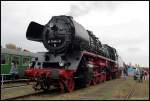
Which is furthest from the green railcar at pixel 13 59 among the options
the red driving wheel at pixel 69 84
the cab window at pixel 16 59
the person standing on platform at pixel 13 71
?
the red driving wheel at pixel 69 84

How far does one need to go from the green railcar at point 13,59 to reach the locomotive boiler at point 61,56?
19.2ft

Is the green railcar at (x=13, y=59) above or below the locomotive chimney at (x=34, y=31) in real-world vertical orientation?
below

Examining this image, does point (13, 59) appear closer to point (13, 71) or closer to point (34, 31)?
point (13, 71)

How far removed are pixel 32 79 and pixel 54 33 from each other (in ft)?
8.74

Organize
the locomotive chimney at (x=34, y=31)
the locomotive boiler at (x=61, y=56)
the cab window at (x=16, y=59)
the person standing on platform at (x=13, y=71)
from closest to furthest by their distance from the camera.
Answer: the locomotive boiler at (x=61, y=56), the locomotive chimney at (x=34, y=31), the person standing on platform at (x=13, y=71), the cab window at (x=16, y=59)

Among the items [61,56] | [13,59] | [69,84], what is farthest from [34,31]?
[13,59]

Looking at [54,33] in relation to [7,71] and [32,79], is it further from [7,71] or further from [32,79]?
[7,71]

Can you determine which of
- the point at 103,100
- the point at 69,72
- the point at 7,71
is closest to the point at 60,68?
the point at 69,72

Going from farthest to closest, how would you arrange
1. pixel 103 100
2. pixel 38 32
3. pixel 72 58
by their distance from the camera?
pixel 38 32, pixel 72 58, pixel 103 100

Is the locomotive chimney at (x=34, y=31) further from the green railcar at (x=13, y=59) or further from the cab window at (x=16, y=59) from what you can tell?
the cab window at (x=16, y=59)

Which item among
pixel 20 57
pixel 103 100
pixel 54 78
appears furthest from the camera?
pixel 20 57

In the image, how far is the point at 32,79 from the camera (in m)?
16.7

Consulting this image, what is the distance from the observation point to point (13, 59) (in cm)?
2569

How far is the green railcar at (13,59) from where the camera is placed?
24.4 meters
